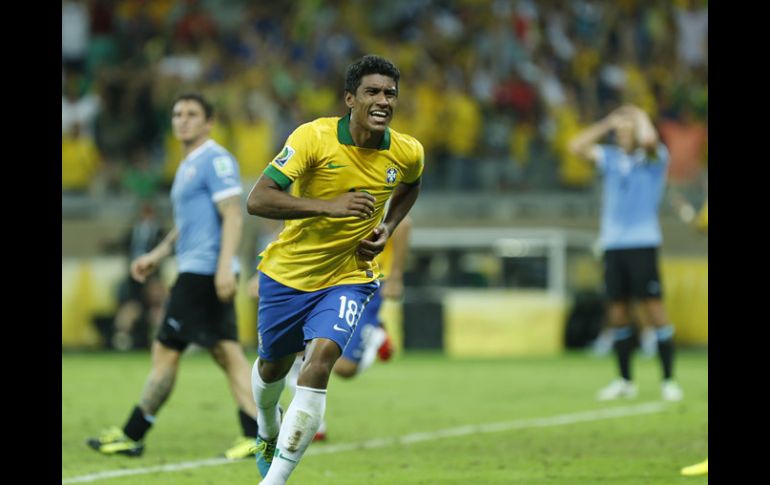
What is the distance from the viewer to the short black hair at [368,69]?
265 inches

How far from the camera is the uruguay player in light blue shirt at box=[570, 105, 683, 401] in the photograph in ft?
42.5

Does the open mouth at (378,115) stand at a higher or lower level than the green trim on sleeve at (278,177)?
higher

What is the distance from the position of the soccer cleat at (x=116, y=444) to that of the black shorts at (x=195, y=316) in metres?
0.69

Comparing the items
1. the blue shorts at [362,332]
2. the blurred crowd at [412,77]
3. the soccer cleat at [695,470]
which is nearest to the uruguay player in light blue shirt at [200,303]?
the blue shorts at [362,332]

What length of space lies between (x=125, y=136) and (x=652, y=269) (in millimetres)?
12088

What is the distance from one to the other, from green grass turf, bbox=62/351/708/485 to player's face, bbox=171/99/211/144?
2171 millimetres

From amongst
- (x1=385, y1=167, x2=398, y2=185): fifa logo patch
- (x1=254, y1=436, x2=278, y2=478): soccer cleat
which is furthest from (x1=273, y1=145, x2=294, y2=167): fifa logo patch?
(x1=254, y1=436, x2=278, y2=478): soccer cleat

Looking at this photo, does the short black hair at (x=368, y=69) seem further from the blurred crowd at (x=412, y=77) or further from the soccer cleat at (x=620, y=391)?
the blurred crowd at (x=412, y=77)

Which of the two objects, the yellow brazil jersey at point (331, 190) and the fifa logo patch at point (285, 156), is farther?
the yellow brazil jersey at point (331, 190)

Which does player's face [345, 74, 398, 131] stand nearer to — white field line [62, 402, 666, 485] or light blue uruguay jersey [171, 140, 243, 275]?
light blue uruguay jersey [171, 140, 243, 275]
